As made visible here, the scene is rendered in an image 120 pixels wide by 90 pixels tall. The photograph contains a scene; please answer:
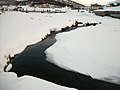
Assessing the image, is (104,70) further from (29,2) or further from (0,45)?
(29,2)

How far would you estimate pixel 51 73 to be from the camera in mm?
7590

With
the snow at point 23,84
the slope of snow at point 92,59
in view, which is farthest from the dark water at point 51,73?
the snow at point 23,84

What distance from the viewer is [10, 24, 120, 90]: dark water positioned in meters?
6.61

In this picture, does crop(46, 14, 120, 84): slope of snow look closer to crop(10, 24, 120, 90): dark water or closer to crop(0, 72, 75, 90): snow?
crop(10, 24, 120, 90): dark water

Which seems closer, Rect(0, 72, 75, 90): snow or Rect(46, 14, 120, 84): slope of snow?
Rect(0, 72, 75, 90): snow

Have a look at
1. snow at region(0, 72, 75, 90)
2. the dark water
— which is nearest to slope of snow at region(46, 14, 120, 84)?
the dark water

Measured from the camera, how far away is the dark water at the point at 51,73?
661 centimetres

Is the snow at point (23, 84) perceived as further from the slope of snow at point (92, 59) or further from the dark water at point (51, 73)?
the slope of snow at point (92, 59)

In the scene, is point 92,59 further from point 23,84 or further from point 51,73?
point 23,84

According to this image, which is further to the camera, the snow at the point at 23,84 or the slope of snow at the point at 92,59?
the slope of snow at the point at 92,59

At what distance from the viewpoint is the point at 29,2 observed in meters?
104

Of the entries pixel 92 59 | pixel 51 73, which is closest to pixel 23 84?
pixel 51 73

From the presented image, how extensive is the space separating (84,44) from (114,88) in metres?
5.22

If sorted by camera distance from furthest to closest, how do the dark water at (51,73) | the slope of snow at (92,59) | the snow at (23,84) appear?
1. the slope of snow at (92,59)
2. the dark water at (51,73)
3. the snow at (23,84)
